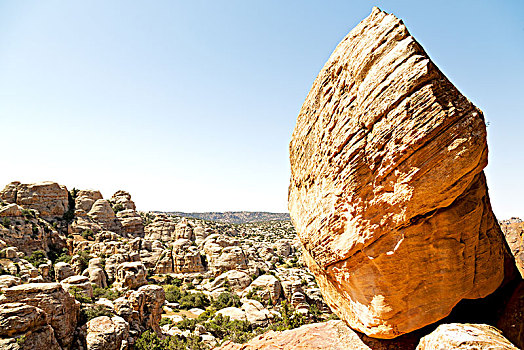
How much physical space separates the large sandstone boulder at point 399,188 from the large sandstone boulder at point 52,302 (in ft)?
54.7

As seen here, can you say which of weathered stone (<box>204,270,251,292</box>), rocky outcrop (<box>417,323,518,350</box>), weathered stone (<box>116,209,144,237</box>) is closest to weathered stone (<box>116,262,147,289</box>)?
weathered stone (<box>204,270,251,292</box>)

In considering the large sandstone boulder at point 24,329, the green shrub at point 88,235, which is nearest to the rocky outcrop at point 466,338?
the large sandstone boulder at point 24,329

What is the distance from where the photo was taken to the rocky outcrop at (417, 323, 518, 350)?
270 inches

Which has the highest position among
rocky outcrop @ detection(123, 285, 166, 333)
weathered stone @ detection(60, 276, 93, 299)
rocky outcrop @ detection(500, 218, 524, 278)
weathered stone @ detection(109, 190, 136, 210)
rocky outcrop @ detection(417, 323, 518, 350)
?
weathered stone @ detection(109, 190, 136, 210)

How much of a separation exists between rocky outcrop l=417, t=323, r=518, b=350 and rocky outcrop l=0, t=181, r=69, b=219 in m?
79.9

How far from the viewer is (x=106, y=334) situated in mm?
18516

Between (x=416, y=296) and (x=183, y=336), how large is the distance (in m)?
27.3

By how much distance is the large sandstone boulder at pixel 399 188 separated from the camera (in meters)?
7.39

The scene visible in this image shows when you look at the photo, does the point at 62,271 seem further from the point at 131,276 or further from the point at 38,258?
the point at 131,276

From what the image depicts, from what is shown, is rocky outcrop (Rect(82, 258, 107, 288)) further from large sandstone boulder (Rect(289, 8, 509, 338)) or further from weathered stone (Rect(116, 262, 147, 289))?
large sandstone boulder (Rect(289, 8, 509, 338))

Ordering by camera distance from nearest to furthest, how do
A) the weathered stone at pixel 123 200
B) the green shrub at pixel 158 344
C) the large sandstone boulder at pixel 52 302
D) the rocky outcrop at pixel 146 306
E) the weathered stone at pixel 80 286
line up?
the large sandstone boulder at pixel 52 302
the green shrub at pixel 158 344
the rocky outcrop at pixel 146 306
the weathered stone at pixel 80 286
the weathered stone at pixel 123 200

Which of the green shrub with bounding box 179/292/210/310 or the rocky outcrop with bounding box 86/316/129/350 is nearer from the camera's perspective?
the rocky outcrop with bounding box 86/316/129/350

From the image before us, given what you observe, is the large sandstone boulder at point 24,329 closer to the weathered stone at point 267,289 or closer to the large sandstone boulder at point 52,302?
the large sandstone boulder at point 52,302

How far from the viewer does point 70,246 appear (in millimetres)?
61938
